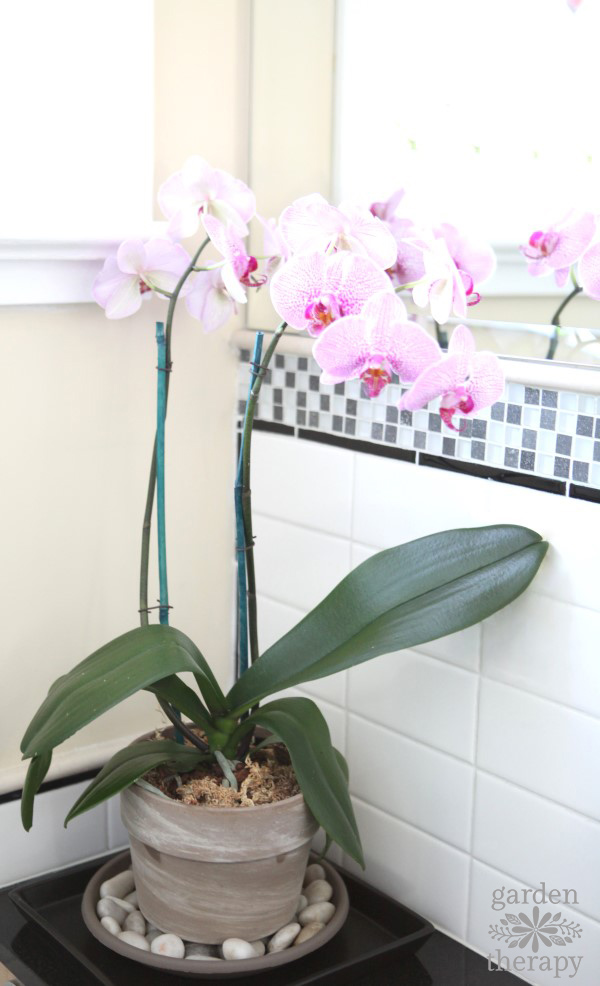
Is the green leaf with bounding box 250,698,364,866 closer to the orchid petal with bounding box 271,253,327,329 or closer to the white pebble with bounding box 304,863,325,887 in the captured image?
the white pebble with bounding box 304,863,325,887

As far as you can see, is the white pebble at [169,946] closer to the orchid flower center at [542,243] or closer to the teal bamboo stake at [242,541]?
the teal bamboo stake at [242,541]

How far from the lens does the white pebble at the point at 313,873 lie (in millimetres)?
1186

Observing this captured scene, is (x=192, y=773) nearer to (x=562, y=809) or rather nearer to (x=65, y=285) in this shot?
(x=562, y=809)

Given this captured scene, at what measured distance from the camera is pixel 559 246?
39.6 inches

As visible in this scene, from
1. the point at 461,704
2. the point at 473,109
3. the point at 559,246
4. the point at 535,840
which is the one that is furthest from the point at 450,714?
the point at 473,109

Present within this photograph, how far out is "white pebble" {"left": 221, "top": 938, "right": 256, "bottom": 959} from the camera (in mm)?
1030

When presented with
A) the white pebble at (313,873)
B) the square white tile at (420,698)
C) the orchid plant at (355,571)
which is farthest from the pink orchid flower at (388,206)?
the white pebble at (313,873)

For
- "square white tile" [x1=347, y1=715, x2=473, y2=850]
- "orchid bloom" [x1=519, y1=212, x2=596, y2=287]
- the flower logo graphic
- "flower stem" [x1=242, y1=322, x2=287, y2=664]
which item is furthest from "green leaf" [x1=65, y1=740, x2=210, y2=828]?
"orchid bloom" [x1=519, y1=212, x2=596, y2=287]

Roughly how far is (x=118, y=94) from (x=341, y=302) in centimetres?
47

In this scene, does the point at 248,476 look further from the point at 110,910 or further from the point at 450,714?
the point at 110,910

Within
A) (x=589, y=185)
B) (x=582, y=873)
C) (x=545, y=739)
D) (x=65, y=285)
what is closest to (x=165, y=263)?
(x=65, y=285)

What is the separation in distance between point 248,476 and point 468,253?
0.92 feet

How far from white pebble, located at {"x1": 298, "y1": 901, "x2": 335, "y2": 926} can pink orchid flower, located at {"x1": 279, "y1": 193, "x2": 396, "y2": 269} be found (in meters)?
0.62

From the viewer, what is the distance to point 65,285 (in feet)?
3.85
